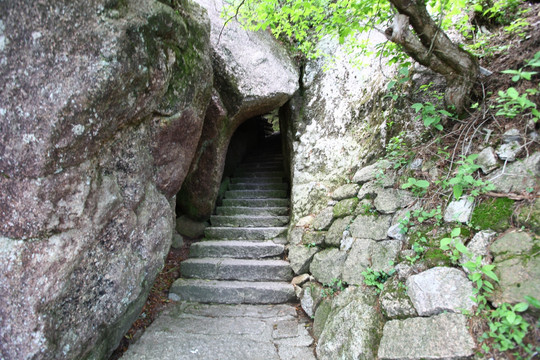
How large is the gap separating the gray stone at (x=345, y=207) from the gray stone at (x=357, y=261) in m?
0.43

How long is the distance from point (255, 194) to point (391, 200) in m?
3.24

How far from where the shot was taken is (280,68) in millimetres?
4059

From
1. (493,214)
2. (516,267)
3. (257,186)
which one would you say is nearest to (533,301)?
(516,267)

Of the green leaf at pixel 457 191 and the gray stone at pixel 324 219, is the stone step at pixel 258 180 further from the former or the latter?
the green leaf at pixel 457 191

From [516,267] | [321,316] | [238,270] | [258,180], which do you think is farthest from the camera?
[258,180]

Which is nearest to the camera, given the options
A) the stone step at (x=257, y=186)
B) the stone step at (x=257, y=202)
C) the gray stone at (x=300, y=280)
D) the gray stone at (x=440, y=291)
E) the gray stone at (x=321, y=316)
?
the gray stone at (x=440, y=291)

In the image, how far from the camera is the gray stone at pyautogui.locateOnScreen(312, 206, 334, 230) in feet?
11.1

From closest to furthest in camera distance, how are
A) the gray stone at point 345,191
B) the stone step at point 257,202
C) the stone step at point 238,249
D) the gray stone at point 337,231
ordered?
the gray stone at point 337,231 → the gray stone at point 345,191 → the stone step at point 238,249 → the stone step at point 257,202

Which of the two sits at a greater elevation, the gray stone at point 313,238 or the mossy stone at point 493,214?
the mossy stone at point 493,214

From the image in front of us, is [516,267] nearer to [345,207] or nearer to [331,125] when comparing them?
[345,207]

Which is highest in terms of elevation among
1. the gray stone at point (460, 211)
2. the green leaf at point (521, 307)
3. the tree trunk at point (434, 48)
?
the tree trunk at point (434, 48)

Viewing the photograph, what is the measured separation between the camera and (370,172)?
10.1 ft

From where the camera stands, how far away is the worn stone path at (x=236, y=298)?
255cm

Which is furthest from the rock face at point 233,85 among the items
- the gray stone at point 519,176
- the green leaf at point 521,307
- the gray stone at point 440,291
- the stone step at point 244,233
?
the green leaf at point 521,307
